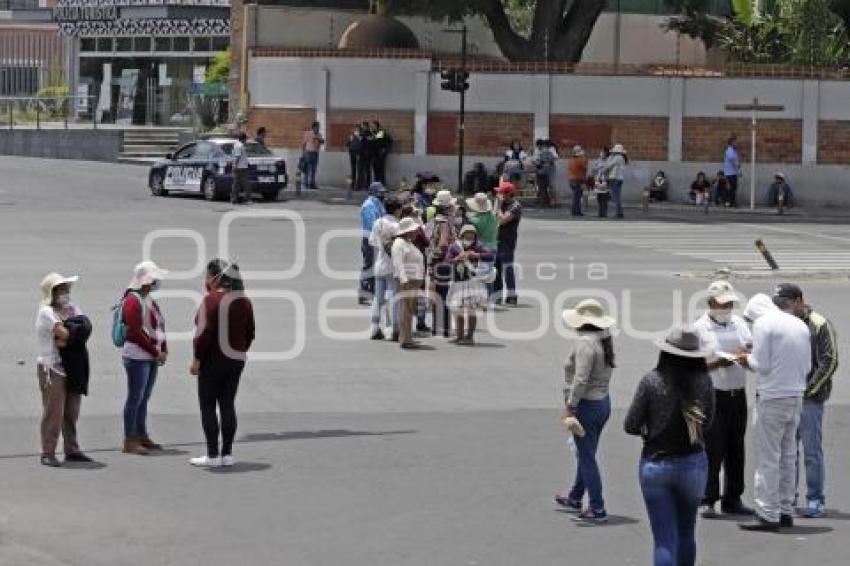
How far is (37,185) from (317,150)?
6831 millimetres

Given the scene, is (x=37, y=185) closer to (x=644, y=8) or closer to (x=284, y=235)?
(x=284, y=235)

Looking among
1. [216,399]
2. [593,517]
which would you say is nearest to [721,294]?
[593,517]

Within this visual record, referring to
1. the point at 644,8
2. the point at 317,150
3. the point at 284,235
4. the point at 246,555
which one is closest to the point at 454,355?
the point at 246,555

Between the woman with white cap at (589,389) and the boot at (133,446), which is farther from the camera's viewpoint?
the boot at (133,446)

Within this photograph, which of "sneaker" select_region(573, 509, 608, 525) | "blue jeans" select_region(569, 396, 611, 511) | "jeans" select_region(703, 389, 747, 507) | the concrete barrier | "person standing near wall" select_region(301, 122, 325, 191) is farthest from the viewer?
the concrete barrier

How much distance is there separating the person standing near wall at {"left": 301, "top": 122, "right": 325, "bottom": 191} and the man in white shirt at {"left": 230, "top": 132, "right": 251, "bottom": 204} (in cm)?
362

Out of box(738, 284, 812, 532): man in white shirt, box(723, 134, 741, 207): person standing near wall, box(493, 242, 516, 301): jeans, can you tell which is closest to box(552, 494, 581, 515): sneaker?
box(738, 284, 812, 532): man in white shirt

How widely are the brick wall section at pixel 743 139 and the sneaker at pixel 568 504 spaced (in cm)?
3281

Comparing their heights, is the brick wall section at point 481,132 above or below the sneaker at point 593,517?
above

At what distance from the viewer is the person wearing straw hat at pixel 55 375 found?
1417 centimetres

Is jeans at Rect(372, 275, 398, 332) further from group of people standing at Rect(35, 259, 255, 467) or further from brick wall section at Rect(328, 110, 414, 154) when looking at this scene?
brick wall section at Rect(328, 110, 414, 154)

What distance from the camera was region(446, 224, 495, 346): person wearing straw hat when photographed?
840 inches

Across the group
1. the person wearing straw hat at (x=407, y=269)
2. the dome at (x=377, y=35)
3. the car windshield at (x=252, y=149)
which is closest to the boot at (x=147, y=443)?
the person wearing straw hat at (x=407, y=269)

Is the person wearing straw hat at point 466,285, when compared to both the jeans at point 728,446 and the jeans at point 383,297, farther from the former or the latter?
the jeans at point 728,446
